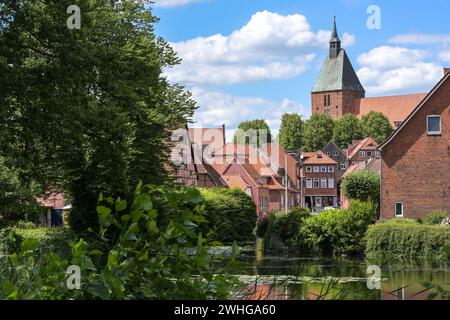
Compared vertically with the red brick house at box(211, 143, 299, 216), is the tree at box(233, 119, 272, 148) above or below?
above

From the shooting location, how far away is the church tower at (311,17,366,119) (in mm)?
168750

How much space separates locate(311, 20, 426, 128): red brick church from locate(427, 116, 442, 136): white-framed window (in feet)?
392

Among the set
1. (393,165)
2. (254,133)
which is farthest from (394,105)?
(393,165)

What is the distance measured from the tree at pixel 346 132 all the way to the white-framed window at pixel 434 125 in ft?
294

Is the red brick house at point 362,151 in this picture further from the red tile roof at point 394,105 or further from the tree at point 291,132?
the red tile roof at point 394,105

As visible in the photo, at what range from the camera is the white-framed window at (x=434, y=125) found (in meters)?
44.3

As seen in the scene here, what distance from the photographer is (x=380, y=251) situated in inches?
1430

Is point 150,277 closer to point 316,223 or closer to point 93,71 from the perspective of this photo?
point 93,71

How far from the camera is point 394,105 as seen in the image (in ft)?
556

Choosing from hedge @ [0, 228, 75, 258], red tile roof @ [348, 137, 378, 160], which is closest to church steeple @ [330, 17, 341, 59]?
red tile roof @ [348, 137, 378, 160]

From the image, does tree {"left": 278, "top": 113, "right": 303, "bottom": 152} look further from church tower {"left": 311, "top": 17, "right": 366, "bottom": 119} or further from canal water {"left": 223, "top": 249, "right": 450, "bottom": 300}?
canal water {"left": 223, "top": 249, "right": 450, "bottom": 300}

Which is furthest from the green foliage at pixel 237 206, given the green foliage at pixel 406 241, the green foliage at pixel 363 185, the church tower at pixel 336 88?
the church tower at pixel 336 88
